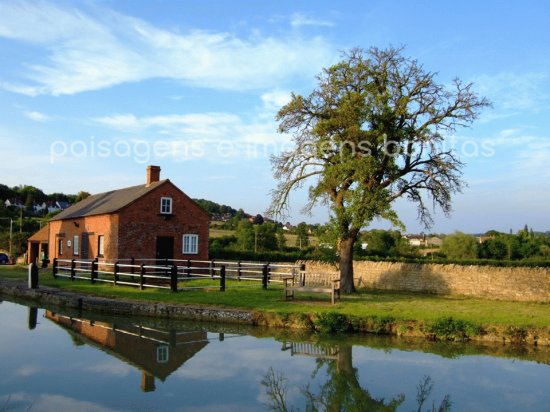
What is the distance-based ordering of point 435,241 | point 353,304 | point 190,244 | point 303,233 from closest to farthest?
1. point 353,304
2. point 190,244
3. point 303,233
4. point 435,241

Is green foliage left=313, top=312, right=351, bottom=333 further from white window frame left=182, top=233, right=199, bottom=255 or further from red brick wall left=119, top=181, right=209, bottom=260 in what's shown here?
white window frame left=182, top=233, right=199, bottom=255

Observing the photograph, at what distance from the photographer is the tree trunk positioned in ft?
68.6

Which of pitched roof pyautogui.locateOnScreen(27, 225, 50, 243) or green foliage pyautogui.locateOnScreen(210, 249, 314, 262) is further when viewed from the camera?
pitched roof pyautogui.locateOnScreen(27, 225, 50, 243)

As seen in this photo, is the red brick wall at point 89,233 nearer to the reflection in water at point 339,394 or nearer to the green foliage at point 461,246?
the reflection in water at point 339,394

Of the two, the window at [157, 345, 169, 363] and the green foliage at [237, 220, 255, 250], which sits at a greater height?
the green foliage at [237, 220, 255, 250]

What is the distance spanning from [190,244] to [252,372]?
21.4m

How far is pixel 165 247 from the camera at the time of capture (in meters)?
30.2

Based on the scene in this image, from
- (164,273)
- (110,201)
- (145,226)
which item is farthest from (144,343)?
(110,201)

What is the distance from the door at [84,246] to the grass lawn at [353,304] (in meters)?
A: 9.70

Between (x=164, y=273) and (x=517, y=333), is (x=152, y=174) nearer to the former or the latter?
(x=164, y=273)

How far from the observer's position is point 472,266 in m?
22.4

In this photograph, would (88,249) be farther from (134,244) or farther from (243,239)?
(243,239)

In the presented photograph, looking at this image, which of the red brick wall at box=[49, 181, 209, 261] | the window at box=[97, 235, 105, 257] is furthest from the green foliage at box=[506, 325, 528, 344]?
the window at box=[97, 235, 105, 257]

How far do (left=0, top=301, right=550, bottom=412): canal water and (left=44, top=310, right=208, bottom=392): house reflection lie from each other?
26 mm
